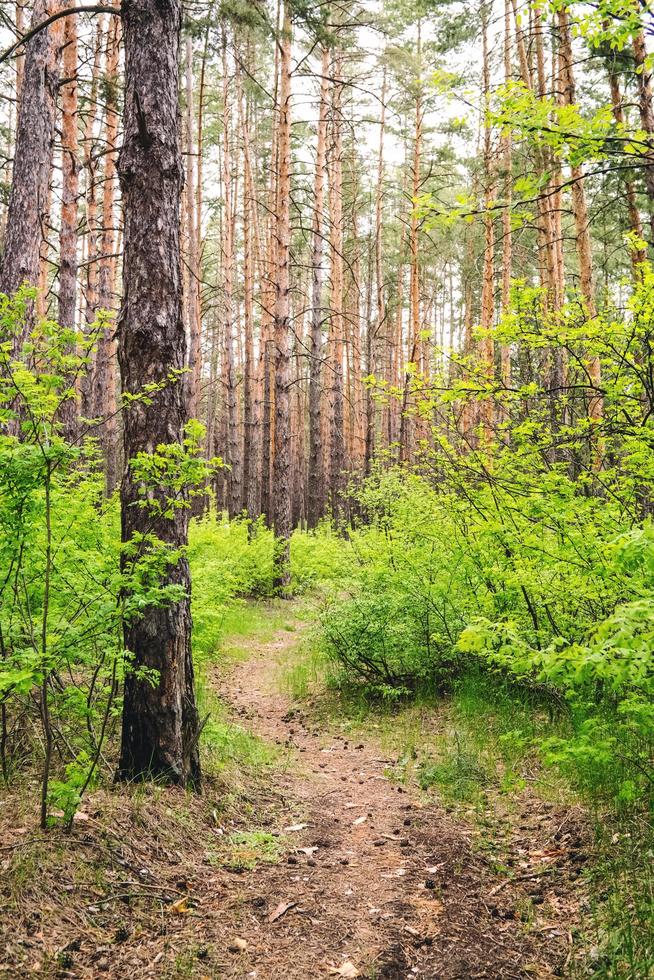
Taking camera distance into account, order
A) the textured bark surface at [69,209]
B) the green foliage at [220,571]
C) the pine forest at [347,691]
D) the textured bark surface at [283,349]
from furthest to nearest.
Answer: the textured bark surface at [283,349], the textured bark surface at [69,209], the green foliage at [220,571], the pine forest at [347,691]

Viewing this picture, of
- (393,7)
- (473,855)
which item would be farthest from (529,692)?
→ (393,7)

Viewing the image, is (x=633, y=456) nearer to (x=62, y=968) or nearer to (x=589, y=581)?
(x=589, y=581)

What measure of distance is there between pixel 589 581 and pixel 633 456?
37.1 inches

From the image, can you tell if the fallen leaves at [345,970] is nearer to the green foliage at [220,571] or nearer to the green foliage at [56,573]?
the green foliage at [56,573]

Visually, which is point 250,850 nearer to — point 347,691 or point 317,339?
point 347,691

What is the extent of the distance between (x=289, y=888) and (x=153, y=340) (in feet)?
10.9

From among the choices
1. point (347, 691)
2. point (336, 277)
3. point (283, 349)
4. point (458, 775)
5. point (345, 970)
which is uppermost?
point (336, 277)

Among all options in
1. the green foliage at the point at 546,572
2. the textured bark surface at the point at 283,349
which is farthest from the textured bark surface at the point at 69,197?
the green foliage at the point at 546,572

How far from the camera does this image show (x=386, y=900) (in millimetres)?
3316

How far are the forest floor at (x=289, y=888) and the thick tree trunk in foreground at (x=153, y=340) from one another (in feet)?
1.12

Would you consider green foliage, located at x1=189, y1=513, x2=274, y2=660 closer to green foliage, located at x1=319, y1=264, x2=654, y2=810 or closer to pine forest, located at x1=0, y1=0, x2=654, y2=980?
pine forest, located at x1=0, y1=0, x2=654, y2=980

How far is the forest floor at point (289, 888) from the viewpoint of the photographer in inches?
107

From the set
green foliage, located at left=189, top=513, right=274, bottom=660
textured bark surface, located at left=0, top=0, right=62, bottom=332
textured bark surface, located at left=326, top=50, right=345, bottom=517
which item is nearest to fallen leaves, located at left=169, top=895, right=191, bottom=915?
green foliage, located at left=189, top=513, right=274, bottom=660

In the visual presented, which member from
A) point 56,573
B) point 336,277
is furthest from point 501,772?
point 336,277
